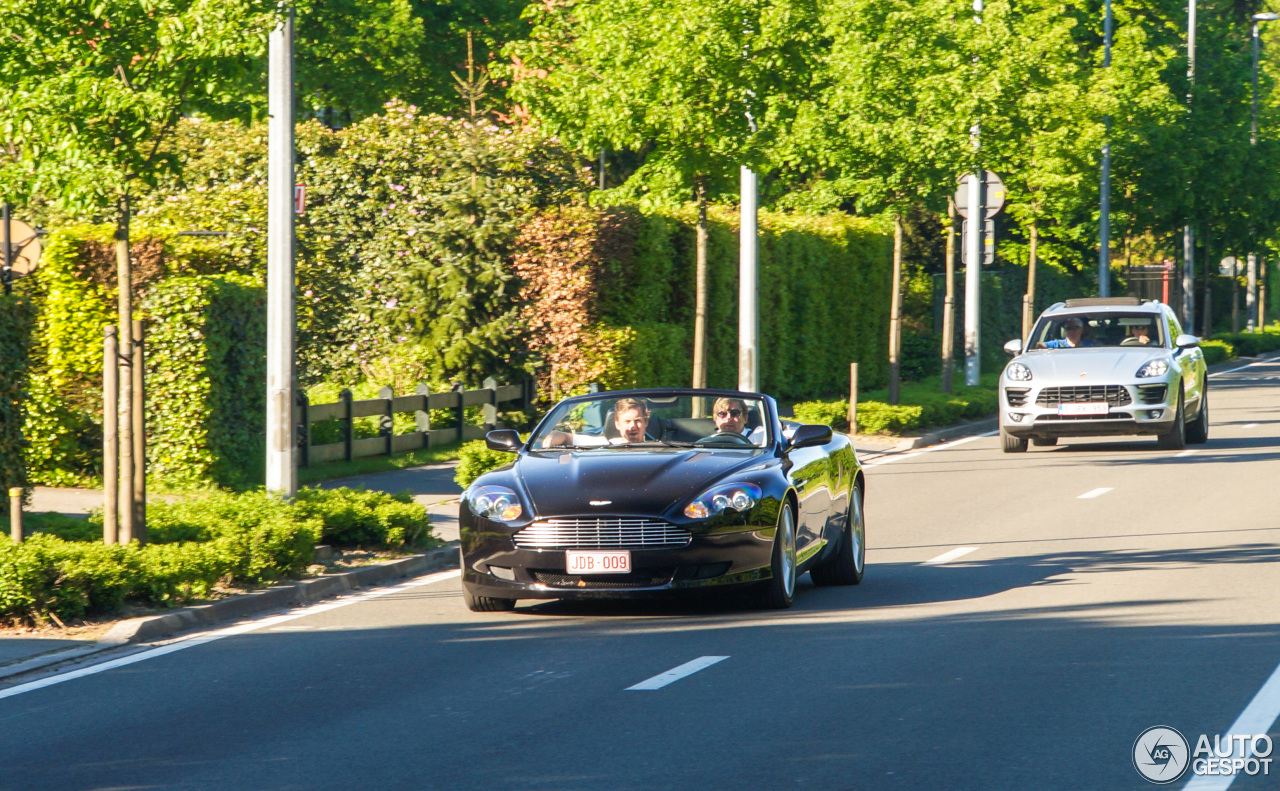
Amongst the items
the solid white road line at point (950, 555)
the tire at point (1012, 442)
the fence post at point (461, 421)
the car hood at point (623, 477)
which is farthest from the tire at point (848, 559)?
the tire at point (1012, 442)

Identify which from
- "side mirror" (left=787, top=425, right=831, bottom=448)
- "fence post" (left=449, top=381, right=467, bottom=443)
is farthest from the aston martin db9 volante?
"side mirror" (left=787, top=425, right=831, bottom=448)

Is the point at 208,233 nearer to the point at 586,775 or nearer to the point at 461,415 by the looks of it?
the point at 461,415

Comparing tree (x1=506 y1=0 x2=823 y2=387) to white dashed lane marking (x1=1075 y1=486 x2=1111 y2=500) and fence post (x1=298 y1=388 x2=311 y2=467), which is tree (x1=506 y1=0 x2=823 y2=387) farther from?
white dashed lane marking (x1=1075 y1=486 x2=1111 y2=500)

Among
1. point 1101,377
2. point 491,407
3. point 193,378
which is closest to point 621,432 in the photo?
A: point 193,378

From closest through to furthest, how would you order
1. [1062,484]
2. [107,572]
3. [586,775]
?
1. [586,775]
2. [107,572]
3. [1062,484]

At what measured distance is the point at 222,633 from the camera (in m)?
9.80

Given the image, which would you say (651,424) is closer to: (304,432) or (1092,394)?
(304,432)

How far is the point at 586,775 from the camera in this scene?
20.5 ft

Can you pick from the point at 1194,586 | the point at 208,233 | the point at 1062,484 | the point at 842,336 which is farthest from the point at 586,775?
the point at 842,336

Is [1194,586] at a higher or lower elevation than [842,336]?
lower

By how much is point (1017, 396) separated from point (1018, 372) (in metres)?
0.30

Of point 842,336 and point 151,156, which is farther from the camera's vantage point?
point 842,336

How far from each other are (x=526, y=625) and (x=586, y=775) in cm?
375

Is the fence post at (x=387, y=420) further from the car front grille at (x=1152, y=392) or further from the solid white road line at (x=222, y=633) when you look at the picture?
the car front grille at (x=1152, y=392)
